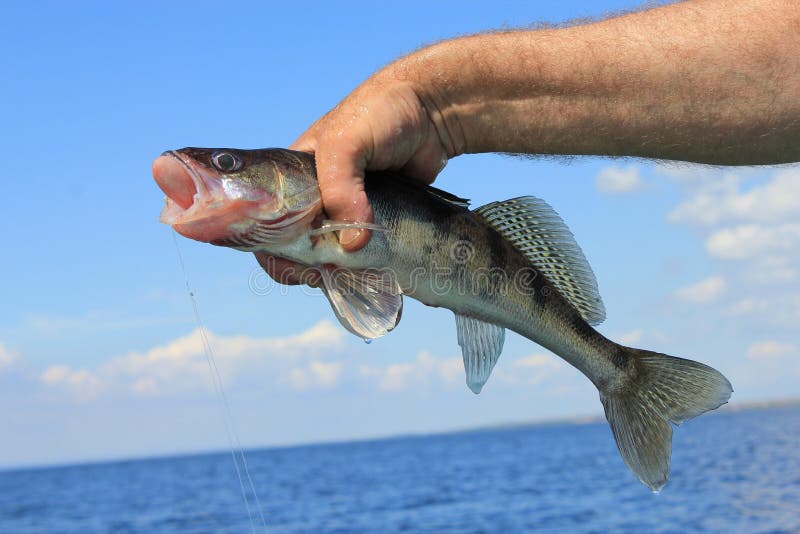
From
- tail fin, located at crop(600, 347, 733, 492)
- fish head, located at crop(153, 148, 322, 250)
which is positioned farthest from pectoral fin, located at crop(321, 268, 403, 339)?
tail fin, located at crop(600, 347, 733, 492)

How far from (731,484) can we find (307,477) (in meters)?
53.2

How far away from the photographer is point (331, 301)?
14.0 ft

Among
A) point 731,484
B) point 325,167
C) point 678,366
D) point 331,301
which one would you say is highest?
point 325,167

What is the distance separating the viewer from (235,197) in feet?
13.1

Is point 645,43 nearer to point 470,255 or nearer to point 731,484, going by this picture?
point 470,255

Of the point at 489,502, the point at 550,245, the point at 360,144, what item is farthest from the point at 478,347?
the point at 489,502

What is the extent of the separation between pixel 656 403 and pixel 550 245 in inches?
39.4

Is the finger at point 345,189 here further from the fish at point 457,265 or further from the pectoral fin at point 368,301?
the pectoral fin at point 368,301

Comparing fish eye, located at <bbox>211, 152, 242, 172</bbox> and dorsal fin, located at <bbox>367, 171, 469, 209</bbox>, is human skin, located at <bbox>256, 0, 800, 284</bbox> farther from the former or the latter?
fish eye, located at <bbox>211, 152, 242, 172</bbox>

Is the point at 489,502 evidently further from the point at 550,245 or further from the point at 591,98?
the point at 591,98

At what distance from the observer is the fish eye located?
404 centimetres

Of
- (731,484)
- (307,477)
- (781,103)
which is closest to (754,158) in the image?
(781,103)

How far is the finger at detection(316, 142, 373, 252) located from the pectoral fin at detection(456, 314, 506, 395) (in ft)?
2.67

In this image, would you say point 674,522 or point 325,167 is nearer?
point 325,167
